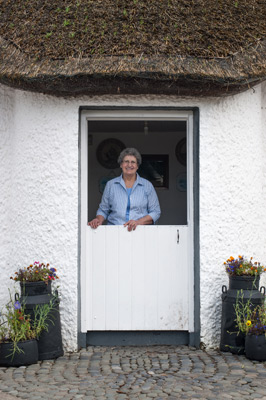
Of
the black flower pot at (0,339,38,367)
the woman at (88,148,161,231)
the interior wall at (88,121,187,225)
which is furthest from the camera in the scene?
the interior wall at (88,121,187,225)

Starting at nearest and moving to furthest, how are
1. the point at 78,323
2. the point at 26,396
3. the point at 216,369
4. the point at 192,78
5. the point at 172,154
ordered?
1. the point at 26,396
2. the point at 216,369
3. the point at 192,78
4. the point at 78,323
5. the point at 172,154

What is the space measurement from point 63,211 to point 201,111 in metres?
1.69

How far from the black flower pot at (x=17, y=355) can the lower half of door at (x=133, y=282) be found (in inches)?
35.7

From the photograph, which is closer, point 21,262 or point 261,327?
point 261,327

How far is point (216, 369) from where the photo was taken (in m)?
5.36

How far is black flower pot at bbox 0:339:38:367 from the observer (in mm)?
5492

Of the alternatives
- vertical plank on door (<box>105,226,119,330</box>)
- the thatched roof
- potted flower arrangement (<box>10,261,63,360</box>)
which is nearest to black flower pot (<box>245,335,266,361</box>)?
vertical plank on door (<box>105,226,119,330</box>)

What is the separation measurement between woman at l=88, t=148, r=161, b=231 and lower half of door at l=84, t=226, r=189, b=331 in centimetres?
19

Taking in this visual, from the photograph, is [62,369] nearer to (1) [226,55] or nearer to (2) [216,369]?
(2) [216,369]

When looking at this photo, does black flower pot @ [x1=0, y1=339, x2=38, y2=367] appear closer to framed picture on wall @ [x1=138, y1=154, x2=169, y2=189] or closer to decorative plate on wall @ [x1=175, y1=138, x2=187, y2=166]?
framed picture on wall @ [x1=138, y1=154, x2=169, y2=189]

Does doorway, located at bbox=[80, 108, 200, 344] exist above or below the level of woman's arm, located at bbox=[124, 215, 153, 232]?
below

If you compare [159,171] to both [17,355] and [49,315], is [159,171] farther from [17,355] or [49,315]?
[17,355]

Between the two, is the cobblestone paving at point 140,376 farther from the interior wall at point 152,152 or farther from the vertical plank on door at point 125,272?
the interior wall at point 152,152

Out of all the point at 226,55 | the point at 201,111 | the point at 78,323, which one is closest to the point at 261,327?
the point at 78,323
